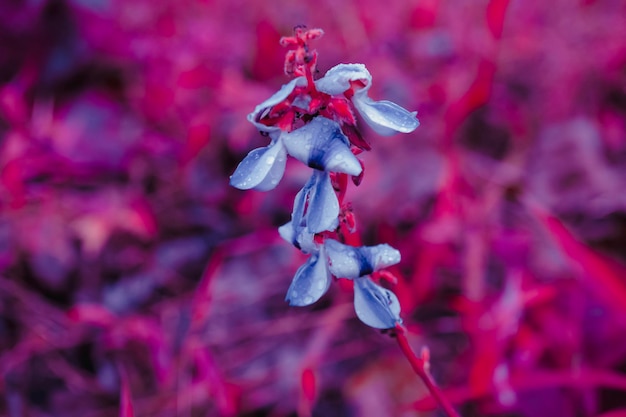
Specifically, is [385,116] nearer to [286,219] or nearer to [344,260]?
[344,260]

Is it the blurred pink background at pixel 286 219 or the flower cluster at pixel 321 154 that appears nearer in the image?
the flower cluster at pixel 321 154

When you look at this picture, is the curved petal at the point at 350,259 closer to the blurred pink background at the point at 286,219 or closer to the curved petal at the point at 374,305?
the curved petal at the point at 374,305

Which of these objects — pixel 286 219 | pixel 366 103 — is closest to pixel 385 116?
pixel 366 103

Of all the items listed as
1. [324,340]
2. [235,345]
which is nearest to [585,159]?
[324,340]

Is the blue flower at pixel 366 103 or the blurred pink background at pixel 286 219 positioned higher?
the blue flower at pixel 366 103

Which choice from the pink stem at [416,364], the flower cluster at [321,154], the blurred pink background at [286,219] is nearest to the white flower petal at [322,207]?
the flower cluster at [321,154]

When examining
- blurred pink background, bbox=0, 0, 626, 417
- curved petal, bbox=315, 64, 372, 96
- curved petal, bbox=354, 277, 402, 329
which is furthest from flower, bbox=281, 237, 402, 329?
blurred pink background, bbox=0, 0, 626, 417
